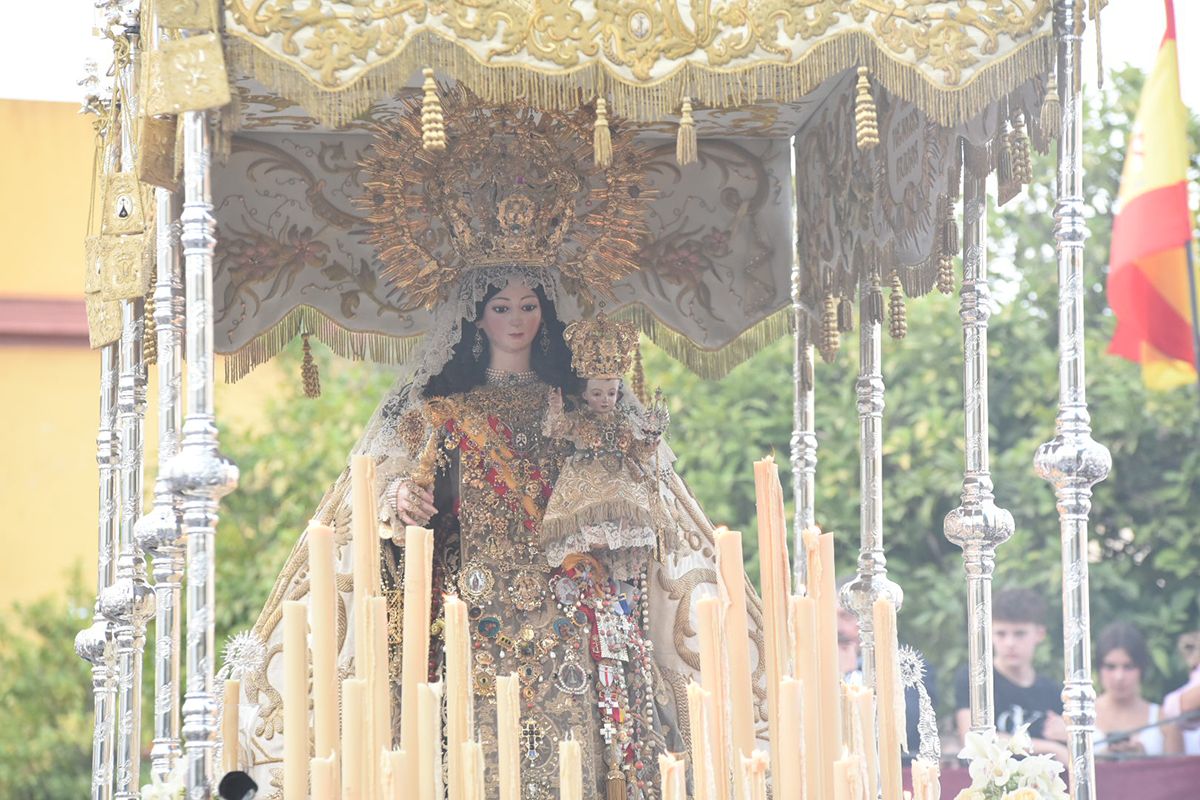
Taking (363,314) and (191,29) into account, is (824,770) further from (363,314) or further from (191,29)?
(363,314)

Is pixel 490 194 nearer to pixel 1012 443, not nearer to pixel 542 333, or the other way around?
pixel 542 333

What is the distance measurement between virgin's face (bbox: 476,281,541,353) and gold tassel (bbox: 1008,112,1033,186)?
1.51m

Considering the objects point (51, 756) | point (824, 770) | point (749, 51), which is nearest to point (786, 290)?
point (749, 51)

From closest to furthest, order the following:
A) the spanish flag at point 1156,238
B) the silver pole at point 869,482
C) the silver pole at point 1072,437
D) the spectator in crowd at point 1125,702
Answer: the silver pole at point 1072,437, the spanish flag at point 1156,238, the silver pole at point 869,482, the spectator in crowd at point 1125,702

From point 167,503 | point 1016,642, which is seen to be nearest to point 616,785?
point 167,503

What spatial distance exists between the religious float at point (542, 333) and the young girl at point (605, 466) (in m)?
0.01

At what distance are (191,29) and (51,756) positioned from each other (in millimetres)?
6841

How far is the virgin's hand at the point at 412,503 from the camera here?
219 inches

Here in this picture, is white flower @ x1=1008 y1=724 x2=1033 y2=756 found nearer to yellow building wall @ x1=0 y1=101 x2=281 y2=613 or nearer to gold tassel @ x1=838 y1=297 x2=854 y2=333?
gold tassel @ x1=838 y1=297 x2=854 y2=333

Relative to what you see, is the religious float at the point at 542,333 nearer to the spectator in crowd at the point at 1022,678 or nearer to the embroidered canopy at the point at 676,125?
the embroidered canopy at the point at 676,125

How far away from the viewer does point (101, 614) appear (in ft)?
20.2

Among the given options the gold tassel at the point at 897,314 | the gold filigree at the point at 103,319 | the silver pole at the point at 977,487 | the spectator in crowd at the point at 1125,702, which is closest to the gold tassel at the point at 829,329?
the gold tassel at the point at 897,314

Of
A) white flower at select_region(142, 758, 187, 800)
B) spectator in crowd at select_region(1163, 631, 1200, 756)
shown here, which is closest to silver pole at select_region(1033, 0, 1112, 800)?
white flower at select_region(142, 758, 187, 800)

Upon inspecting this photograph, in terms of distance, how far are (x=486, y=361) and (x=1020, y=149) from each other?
171 centimetres
